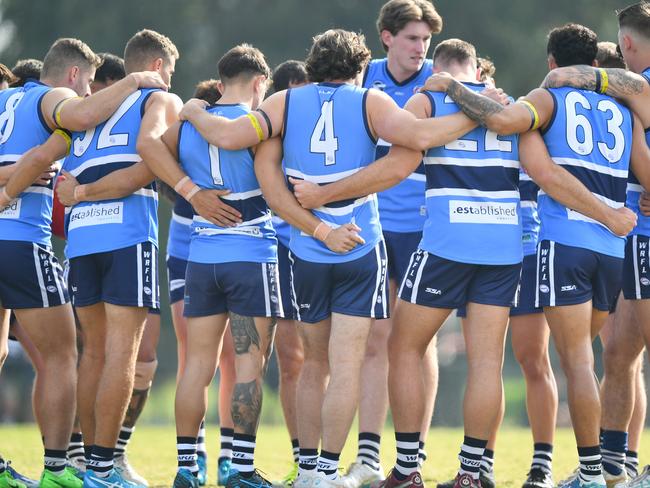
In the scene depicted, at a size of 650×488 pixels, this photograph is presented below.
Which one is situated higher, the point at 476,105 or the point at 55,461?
the point at 476,105

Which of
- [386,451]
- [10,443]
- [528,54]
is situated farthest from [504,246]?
[528,54]

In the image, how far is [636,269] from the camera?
7.62m

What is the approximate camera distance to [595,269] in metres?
7.23

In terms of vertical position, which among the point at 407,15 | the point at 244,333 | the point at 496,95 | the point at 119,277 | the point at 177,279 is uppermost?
the point at 407,15

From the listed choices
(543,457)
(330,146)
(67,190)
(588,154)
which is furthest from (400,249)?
(67,190)

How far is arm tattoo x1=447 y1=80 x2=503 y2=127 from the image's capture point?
7004 millimetres

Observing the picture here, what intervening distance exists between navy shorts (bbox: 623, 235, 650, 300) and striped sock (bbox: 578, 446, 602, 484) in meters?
1.14

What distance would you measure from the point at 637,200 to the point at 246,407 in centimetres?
307

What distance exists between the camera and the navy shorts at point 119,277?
289 inches

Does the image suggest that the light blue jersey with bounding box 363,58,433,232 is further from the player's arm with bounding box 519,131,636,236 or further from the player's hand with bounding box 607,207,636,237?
the player's hand with bounding box 607,207,636,237

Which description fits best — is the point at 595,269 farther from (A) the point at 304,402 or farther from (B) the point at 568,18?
(B) the point at 568,18

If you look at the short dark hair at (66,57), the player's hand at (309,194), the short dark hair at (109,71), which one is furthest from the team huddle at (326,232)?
the short dark hair at (109,71)

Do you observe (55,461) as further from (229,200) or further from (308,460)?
(229,200)

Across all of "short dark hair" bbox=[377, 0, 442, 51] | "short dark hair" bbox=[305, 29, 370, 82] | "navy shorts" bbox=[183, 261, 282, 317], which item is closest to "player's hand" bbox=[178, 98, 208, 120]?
"short dark hair" bbox=[305, 29, 370, 82]
